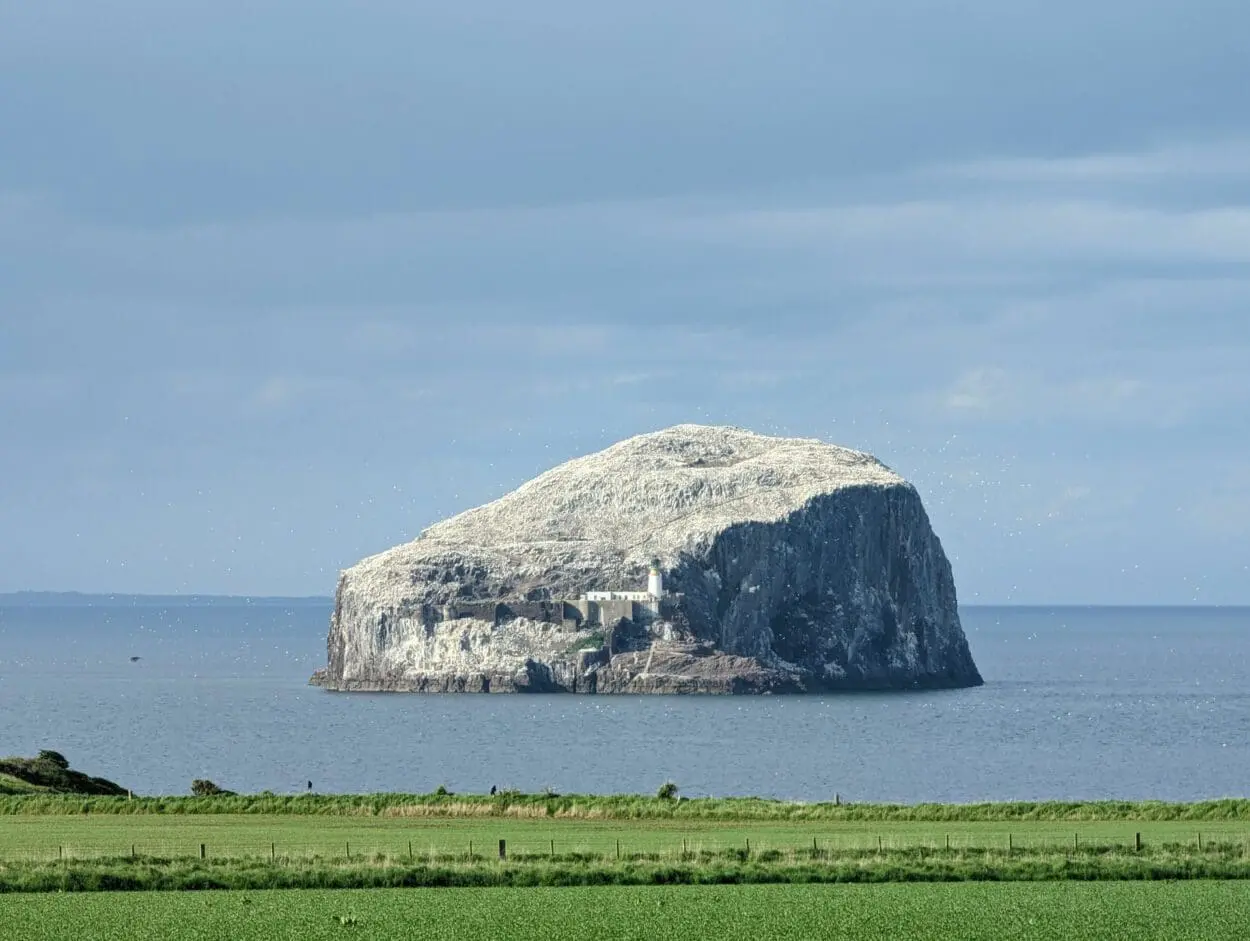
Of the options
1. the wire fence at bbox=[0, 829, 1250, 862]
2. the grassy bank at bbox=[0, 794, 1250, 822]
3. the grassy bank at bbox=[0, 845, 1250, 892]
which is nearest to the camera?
the grassy bank at bbox=[0, 845, 1250, 892]

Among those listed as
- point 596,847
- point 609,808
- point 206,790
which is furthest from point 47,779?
point 596,847

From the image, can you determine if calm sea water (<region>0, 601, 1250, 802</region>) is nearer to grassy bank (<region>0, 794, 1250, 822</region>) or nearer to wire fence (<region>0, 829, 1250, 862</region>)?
grassy bank (<region>0, 794, 1250, 822</region>)

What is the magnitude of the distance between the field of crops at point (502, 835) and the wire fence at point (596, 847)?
0.19 feet

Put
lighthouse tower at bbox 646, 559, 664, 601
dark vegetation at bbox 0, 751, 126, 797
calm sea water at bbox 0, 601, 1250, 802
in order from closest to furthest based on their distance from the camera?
dark vegetation at bbox 0, 751, 126, 797, calm sea water at bbox 0, 601, 1250, 802, lighthouse tower at bbox 646, 559, 664, 601

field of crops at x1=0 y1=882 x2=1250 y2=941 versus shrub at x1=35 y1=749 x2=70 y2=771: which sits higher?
shrub at x1=35 y1=749 x2=70 y2=771

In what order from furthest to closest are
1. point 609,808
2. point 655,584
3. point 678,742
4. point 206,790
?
point 655,584 → point 678,742 → point 206,790 → point 609,808

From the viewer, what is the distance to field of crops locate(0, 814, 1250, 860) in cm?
5434

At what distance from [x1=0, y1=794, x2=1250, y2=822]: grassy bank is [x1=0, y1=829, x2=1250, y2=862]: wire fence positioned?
630 cm

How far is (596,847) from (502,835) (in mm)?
5834


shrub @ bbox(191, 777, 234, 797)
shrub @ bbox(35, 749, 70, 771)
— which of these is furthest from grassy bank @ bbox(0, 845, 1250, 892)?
shrub @ bbox(35, 749, 70, 771)

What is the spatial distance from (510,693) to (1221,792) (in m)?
106

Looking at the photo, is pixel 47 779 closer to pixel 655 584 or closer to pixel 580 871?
pixel 580 871

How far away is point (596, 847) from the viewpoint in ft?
183

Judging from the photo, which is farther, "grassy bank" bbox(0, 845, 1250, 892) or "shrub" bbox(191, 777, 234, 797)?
"shrub" bbox(191, 777, 234, 797)
